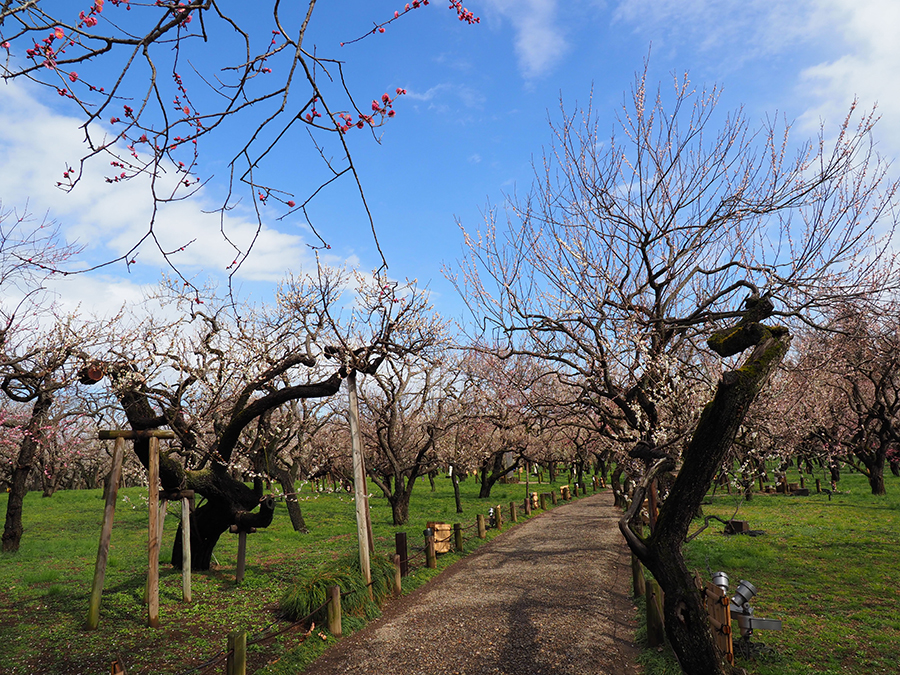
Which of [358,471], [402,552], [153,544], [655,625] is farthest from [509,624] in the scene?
[153,544]

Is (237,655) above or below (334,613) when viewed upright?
above

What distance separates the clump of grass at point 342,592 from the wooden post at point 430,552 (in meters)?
2.42

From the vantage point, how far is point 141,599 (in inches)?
372

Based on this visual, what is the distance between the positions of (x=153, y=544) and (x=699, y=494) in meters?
8.29

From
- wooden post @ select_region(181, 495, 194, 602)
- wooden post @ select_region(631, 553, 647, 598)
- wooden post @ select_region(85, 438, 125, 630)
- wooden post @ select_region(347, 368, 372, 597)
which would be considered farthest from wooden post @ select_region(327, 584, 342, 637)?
wooden post @ select_region(631, 553, 647, 598)

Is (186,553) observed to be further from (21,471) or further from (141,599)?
(21,471)

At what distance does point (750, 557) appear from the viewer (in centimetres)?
1287

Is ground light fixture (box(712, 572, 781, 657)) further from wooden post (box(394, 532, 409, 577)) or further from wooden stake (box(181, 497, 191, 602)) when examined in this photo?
wooden stake (box(181, 497, 191, 602))

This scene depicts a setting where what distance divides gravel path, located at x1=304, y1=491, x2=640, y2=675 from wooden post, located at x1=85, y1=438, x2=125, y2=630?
3798mm

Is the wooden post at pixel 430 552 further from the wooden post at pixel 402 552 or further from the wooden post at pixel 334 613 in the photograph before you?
the wooden post at pixel 334 613

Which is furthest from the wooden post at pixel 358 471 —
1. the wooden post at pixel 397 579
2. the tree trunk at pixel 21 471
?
the tree trunk at pixel 21 471

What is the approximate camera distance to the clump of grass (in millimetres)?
8438

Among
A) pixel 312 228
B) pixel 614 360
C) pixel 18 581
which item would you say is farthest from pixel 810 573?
pixel 18 581

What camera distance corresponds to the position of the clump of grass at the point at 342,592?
844 cm
